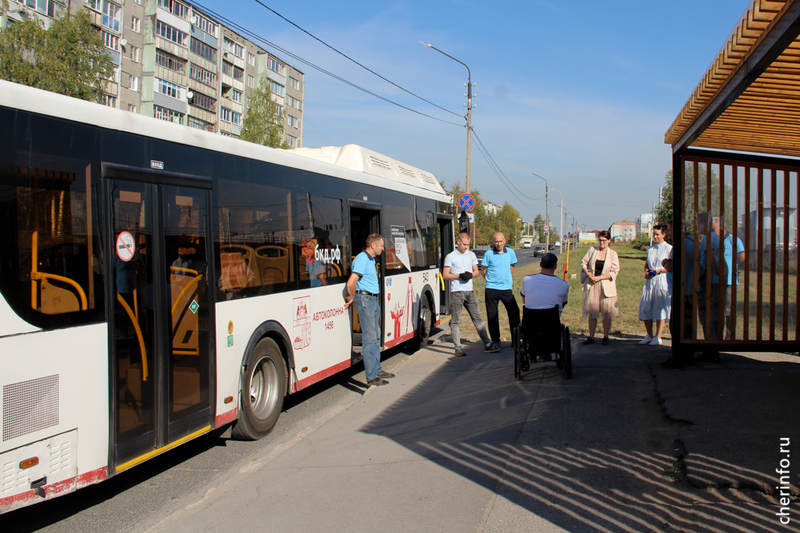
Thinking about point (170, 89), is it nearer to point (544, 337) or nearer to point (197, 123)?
point (197, 123)

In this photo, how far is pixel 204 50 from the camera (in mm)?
53594

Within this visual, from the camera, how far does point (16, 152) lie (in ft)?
12.4

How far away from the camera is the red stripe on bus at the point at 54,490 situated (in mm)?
3619

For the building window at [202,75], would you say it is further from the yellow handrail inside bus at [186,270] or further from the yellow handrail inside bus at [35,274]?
the yellow handrail inside bus at [35,274]

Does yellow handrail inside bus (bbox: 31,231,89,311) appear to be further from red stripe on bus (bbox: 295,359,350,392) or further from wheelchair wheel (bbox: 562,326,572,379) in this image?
wheelchair wheel (bbox: 562,326,572,379)

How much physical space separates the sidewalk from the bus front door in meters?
0.64

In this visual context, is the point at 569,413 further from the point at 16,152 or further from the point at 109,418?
the point at 16,152

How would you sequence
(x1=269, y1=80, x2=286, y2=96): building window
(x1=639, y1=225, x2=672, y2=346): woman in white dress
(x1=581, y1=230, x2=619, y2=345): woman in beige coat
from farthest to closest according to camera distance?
(x1=269, y1=80, x2=286, y2=96): building window → (x1=581, y1=230, x2=619, y2=345): woman in beige coat → (x1=639, y1=225, x2=672, y2=346): woman in white dress

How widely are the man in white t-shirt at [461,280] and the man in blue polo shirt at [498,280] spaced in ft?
0.60

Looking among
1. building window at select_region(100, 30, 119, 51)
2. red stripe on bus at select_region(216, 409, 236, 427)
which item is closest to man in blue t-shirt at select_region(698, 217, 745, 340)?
red stripe on bus at select_region(216, 409, 236, 427)

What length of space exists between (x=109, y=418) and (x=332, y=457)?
6.33ft

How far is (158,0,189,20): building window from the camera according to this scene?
4747 centimetres

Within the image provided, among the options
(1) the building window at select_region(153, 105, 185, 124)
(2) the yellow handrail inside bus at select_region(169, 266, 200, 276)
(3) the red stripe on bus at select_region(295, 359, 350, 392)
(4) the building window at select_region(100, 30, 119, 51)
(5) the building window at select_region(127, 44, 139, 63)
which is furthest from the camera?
(1) the building window at select_region(153, 105, 185, 124)

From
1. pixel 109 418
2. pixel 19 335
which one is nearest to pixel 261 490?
pixel 109 418
